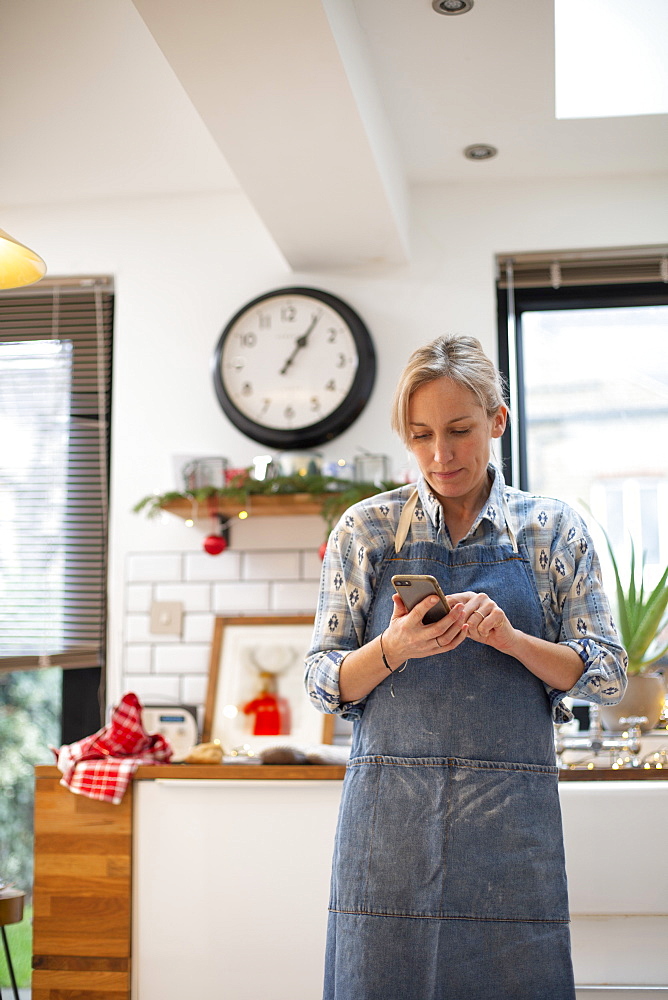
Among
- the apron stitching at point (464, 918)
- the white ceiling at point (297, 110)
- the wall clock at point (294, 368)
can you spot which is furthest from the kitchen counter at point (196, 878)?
the white ceiling at point (297, 110)

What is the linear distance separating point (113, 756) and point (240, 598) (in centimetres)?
65

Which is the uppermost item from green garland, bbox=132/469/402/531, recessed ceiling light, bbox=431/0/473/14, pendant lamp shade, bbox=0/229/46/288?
recessed ceiling light, bbox=431/0/473/14

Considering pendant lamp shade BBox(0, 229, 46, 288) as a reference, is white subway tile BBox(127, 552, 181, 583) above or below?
below

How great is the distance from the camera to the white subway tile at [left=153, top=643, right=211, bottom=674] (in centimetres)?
290

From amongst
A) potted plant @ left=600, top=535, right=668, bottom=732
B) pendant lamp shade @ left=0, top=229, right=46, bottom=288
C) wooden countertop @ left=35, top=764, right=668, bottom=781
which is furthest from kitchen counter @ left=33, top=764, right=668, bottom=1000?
pendant lamp shade @ left=0, top=229, right=46, bottom=288

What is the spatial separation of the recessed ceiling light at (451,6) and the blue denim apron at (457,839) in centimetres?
124

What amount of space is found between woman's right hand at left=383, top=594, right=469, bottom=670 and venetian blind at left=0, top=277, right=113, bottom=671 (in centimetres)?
172

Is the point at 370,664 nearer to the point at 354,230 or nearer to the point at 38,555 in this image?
the point at 354,230

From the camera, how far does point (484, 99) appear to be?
8.18ft

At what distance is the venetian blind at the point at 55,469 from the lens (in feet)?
9.83

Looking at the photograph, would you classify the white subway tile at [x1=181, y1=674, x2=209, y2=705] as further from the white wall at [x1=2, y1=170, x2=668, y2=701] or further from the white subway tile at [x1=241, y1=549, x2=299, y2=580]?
the white subway tile at [x1=241, y1=549, x2=299, y2=580]

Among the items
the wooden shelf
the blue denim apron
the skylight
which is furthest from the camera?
the wooden shelf

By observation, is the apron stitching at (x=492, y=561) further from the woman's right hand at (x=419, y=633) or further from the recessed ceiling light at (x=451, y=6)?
the recessed ceiling light at (x=451, y=6)

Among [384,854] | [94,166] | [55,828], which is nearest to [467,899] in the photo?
[384,854]
